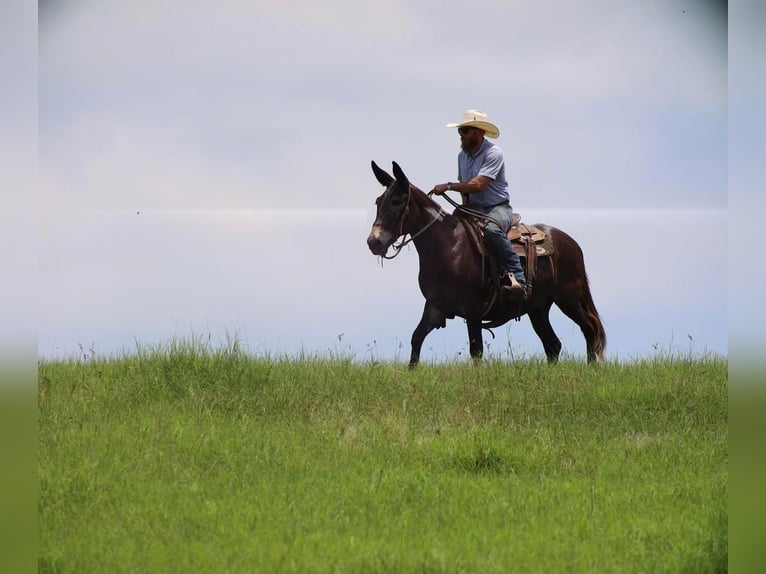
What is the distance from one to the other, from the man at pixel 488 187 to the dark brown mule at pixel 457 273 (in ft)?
0.67

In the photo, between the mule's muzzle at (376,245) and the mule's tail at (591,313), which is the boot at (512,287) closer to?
the mule's tail at (591,313)

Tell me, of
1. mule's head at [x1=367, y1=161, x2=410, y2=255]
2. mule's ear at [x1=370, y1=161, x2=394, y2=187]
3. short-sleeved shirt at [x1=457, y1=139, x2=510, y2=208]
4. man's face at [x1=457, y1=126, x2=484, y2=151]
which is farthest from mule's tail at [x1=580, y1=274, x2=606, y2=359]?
mule's ear at [x1=370, y1=161, x2=394, y2=187]

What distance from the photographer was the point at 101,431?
6672 millimetres

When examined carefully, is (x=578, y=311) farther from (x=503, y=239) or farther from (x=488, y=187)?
(x=488, y=187)

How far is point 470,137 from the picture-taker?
7.72 meters

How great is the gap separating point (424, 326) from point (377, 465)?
8.91 ft

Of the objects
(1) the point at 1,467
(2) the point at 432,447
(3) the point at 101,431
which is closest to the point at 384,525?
(2) the point at 432,447

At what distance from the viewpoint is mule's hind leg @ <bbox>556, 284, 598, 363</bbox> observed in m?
10.3

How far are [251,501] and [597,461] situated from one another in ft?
7.91

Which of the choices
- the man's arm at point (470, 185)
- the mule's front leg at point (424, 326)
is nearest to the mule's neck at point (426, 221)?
the man's arm at point (470, 185)

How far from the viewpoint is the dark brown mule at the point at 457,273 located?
8.27 m

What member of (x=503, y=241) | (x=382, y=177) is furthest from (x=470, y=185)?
(x=503, y=241)

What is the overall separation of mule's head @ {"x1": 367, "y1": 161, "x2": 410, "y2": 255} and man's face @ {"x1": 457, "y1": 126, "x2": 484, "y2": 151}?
1.85 ft

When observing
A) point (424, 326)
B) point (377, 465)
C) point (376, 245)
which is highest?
point (376, 245)
